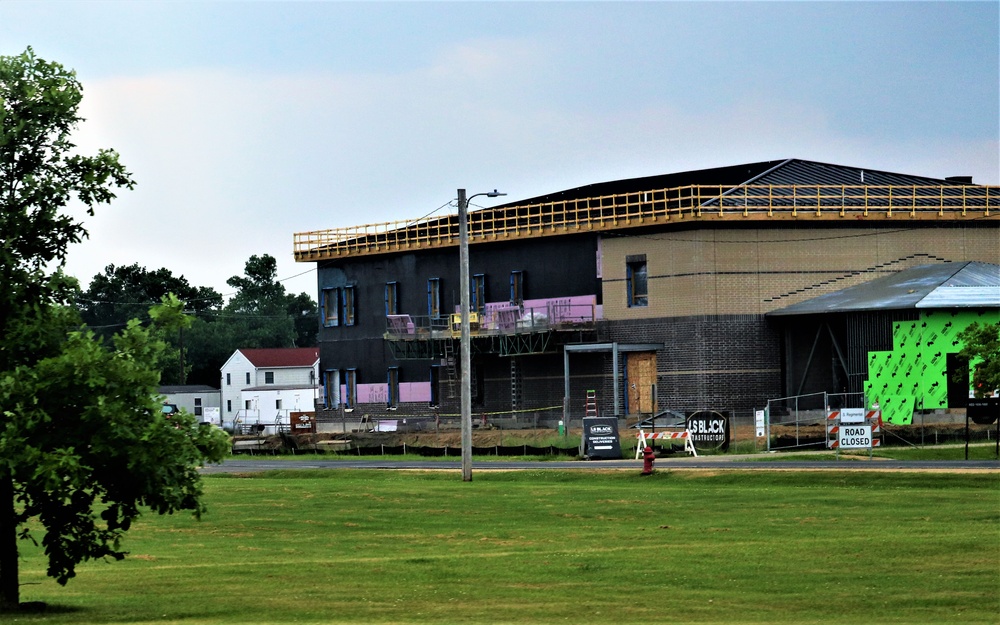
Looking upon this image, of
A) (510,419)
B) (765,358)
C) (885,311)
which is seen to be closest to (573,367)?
(510,419)

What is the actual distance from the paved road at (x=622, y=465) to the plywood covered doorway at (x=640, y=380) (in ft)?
42.1

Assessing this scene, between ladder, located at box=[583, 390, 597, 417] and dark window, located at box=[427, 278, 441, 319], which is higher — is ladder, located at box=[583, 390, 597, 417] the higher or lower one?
the lower one

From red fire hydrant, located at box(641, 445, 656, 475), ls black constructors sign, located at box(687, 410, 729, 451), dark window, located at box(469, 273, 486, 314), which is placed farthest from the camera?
dark window, located at box(469, 273, 486, 314)

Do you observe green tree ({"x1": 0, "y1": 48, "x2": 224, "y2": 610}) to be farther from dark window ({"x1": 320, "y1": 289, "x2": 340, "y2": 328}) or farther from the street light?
dark window ({"x1": 320, "y1": 289, "x2": 340, "y2": 328})

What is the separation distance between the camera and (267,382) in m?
126

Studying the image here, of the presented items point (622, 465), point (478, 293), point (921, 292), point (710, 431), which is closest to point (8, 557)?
point (622, 465)

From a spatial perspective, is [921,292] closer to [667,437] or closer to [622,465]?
[667,437]

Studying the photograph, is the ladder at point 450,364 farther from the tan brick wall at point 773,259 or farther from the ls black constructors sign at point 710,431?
the ls black constructors sign at point 710,431

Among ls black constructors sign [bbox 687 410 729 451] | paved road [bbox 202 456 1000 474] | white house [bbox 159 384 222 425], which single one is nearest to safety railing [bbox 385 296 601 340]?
paved road [bbox 202 456 1000 474]

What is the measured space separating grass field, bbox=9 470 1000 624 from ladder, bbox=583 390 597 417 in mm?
25753

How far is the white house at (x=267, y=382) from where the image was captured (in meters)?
A: 123

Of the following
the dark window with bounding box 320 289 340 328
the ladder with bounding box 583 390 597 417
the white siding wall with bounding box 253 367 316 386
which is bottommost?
the ladder with bounding box 583 390 597 417

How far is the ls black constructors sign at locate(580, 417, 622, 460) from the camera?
175 ft

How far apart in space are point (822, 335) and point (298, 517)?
114ft
